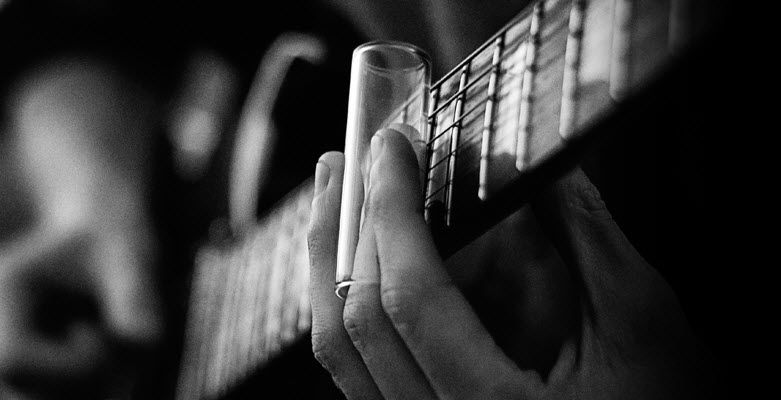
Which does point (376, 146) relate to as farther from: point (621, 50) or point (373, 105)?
point (621, 50)

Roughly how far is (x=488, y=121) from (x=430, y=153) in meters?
0.10

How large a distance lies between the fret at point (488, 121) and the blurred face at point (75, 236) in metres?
1.02

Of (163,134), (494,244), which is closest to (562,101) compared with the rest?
(494,244)

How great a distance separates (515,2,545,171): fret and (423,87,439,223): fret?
0.41 ft

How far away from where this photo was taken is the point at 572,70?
42 cm

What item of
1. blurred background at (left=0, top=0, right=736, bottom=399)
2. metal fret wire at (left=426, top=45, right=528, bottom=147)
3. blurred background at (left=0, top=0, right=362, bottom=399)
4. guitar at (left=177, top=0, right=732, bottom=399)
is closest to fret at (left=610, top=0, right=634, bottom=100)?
guitar at (left=177, top=0, right=732, bottom=399)

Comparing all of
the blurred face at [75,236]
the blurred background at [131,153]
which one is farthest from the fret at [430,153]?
→ the blurred face at [75,236]

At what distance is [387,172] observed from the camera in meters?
0.55

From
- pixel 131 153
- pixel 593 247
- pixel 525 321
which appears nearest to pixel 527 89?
pixel 593 247

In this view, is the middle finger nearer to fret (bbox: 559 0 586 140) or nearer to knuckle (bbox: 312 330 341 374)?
knuckle (bbox: 312 330 341 374)

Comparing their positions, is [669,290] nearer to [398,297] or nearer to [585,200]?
[585,200]

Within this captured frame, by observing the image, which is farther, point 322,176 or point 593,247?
point 322,176

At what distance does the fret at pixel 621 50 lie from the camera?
14.7 inches

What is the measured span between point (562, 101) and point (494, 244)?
0.28m
